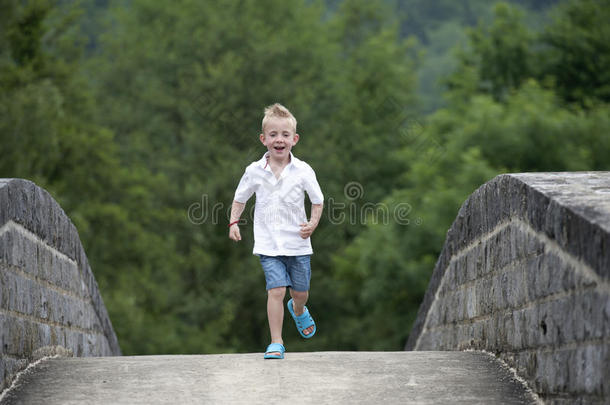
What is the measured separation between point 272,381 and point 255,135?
22.1 m

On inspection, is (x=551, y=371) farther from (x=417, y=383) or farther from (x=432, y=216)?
(x=432, y=216)

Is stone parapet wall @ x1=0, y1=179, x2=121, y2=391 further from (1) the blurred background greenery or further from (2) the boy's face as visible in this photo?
(1) the blurred background greenery

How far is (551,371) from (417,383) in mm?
736

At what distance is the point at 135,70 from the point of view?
28.8m

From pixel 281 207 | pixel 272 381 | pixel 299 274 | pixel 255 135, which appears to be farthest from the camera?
pixel 255 135

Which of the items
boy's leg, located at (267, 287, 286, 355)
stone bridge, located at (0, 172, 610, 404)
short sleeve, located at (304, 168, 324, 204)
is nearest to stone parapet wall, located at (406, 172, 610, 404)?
stone bridge, located at (0, 172, 610, 404)

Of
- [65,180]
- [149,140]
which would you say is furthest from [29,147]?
[149,140]

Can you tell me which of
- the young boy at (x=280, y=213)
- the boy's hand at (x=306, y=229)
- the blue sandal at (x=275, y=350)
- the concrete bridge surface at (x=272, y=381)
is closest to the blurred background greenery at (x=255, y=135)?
the young boy at (x=280, y=213)

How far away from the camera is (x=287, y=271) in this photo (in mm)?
5512

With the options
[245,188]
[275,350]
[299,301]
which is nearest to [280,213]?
[245,188]

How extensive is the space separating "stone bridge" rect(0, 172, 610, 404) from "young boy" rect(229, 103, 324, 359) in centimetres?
54

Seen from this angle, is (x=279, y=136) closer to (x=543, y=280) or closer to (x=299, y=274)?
(x=299, y=274)

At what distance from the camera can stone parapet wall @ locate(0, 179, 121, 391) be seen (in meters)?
4.18

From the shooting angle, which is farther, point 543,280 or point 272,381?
point 272,381
